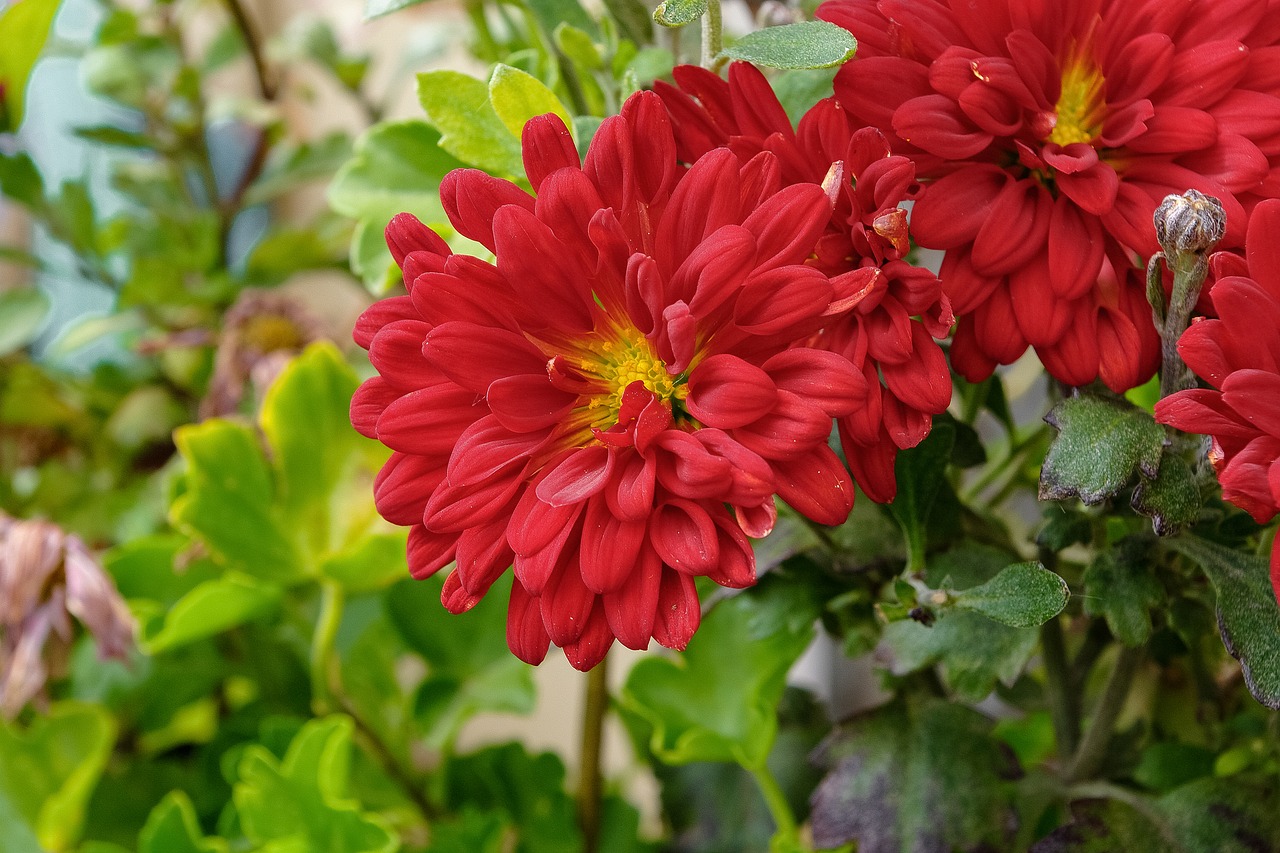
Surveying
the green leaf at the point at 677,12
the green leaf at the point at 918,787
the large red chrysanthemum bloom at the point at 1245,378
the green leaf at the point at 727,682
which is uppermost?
the green leaf at the point at 677,12

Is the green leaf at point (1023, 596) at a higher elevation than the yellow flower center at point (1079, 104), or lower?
lower

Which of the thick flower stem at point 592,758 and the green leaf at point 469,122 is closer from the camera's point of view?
the green leaf at point 469,122

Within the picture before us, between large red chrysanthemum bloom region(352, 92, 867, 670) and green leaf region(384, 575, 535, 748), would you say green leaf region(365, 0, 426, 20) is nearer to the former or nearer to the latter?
large red chrysanthemum bloom region(352, 92, 867, 670)

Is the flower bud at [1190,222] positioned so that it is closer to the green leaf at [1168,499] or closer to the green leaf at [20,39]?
the green leaf at [1168,499]

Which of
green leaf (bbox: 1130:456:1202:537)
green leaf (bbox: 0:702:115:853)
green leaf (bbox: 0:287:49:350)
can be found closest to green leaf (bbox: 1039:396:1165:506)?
green leaf (bbox: 1130:456:1202:537)

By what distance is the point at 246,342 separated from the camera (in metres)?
0.58

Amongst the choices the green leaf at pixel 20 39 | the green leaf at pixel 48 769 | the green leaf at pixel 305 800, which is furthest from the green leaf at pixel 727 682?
the green leaf at pixel 20 39

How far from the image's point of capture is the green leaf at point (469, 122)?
302 mm

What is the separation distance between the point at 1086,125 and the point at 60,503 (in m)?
0.64

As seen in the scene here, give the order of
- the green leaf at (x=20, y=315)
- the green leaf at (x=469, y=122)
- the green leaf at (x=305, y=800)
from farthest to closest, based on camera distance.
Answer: the green leaf at (x=20, y=315), the green leaf at (x=305, y=800), the green leaf at (x=469, y=122)

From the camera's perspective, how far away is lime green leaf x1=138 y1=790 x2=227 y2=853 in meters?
0.43

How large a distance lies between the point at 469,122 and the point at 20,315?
17.5 inches

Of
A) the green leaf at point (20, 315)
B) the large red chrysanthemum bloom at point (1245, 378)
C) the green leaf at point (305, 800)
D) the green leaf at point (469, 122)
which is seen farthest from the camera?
the green leaf at point (20, 315)

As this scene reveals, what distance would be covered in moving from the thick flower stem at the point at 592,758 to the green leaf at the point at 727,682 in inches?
0.5
